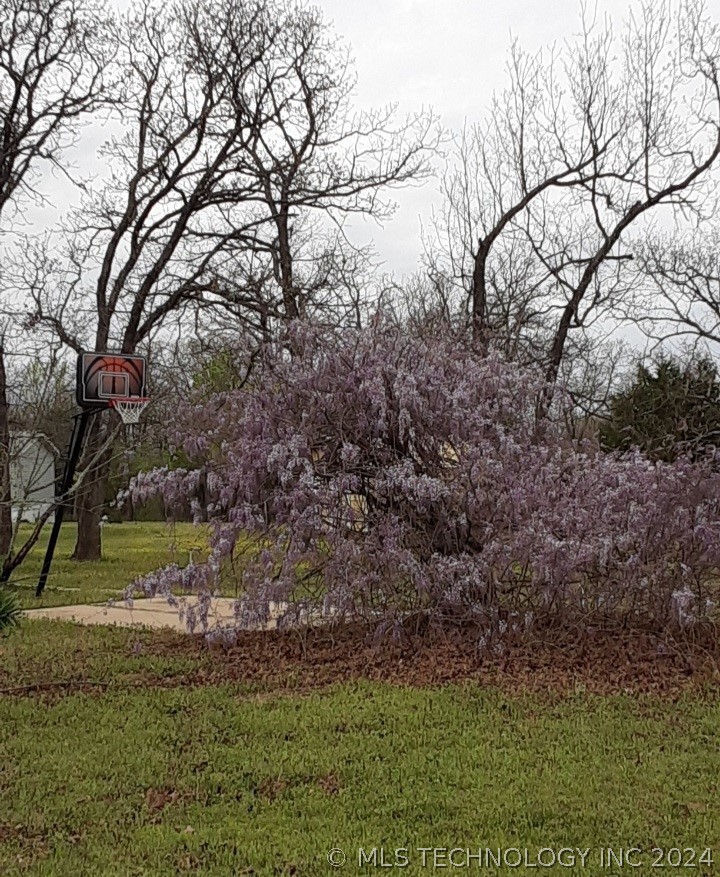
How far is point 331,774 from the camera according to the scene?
4.52 meters

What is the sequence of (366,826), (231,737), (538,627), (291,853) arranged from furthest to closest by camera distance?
1. (538,627)
2. (231,737)
3. (366,826)
4. (291,853)

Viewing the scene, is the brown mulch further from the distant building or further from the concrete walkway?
the distant building

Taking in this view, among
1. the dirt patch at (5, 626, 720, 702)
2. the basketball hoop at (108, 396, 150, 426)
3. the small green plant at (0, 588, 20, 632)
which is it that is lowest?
the dirt patch at (5, 626, 720, 702)

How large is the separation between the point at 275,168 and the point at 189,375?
3908mm

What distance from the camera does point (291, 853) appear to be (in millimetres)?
3607

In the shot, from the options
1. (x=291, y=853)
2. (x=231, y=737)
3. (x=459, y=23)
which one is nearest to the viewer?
(x=291, y=853)

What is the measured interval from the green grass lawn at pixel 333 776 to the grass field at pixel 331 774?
1 centimetres

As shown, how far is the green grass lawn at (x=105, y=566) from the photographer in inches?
429

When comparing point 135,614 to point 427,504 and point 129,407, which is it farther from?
point 427,504

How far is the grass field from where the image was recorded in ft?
11.9

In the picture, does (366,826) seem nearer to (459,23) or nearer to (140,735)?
(140,735)

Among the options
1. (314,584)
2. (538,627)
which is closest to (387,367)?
(314,584)

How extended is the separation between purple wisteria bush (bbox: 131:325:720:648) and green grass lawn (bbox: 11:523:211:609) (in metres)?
0.72

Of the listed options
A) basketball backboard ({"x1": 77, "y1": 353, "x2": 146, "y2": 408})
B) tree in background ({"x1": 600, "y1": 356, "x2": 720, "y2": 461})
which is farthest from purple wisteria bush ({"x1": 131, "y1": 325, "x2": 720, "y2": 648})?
tree in background ({"x1": 600, "y1": 356, "x2": 720, "y2": 461})
